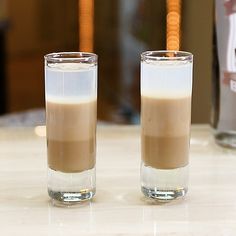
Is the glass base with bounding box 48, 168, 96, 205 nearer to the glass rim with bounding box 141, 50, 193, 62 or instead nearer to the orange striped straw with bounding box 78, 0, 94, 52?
the glass rim with bounding box 141, 50, 193, 62

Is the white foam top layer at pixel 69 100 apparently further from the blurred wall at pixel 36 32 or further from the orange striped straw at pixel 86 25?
the blurred wall at pixel 36 32

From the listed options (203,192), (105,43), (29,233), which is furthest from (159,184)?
(105,43)

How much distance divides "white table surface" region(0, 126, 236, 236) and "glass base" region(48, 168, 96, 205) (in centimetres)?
2

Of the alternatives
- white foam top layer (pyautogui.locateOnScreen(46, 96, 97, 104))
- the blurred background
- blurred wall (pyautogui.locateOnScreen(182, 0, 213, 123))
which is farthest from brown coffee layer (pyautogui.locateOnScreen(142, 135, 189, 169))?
blurred wall (pyautogui.locateOnScreen(182, 0, 213, 123))

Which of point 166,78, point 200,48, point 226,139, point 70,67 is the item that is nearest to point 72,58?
point 70,67

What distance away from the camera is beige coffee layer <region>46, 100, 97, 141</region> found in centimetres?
84

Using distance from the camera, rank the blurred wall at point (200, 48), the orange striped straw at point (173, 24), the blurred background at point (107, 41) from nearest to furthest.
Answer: the blurred wall at point (200, 48) < the blurred background at point (107, 41) < the orange striped straw at point (173, 24)

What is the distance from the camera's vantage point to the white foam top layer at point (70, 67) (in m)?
0.83

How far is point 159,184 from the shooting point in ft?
2.88

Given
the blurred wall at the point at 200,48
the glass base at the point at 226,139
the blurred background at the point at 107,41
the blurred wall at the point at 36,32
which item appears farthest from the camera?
the blurred wall at the point at 36,32

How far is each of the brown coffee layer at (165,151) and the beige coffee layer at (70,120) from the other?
86 mm

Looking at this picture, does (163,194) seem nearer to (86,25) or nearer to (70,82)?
(70,82)

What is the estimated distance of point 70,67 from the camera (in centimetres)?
84

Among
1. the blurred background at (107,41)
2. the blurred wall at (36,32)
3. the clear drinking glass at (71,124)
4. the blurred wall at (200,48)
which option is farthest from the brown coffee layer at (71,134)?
the blurred wall at (36,32)
